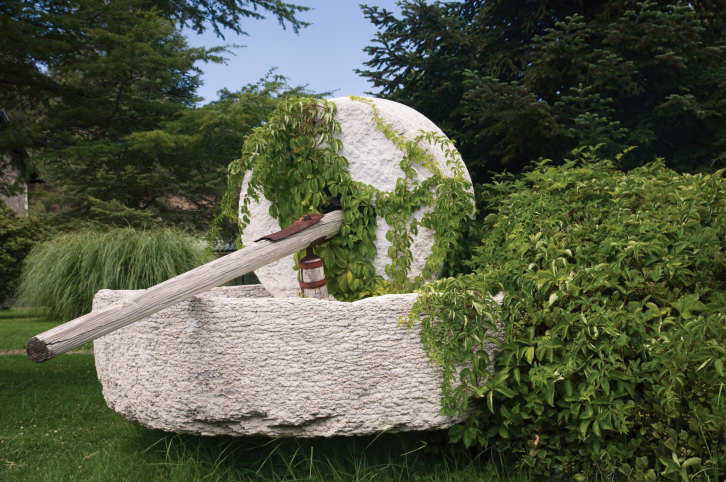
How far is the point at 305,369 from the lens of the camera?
8.36ft

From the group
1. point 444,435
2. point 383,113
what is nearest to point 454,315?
point 444,435

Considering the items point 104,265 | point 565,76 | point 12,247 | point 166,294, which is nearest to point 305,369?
point 166,294

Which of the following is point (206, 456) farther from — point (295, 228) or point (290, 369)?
point (295, 228)

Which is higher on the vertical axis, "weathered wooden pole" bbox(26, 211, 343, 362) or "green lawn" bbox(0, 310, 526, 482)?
"weathered wooden pole" bbox(26, 211, 343, 362)

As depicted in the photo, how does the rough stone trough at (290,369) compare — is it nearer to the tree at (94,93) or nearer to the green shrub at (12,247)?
the tree at (94,93)

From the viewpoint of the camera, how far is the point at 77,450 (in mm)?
3529

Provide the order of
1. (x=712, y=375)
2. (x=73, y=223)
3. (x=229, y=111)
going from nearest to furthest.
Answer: (x=712, y=375) < (x=229, y=111) < (x=73, y=223)

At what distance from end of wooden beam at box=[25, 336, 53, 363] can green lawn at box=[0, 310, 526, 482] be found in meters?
0.98

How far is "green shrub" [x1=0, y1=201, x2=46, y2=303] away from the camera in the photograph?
11.9m

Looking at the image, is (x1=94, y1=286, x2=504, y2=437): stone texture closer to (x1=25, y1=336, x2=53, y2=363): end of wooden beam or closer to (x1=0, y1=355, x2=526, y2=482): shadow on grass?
(x1=0, y1=355, x2=526, y2=482): shadow on grass

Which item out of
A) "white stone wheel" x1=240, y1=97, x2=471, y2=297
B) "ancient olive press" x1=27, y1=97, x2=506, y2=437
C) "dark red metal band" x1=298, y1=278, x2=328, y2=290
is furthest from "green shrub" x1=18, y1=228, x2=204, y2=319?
"ancient olive press" x1=27, y1=97, x2=506, y2=437

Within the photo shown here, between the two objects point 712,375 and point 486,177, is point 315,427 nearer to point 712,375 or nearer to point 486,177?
point 712,375

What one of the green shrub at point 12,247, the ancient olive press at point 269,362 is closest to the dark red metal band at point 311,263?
the ancient olive press at point 269,362

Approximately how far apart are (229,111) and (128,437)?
516cm
